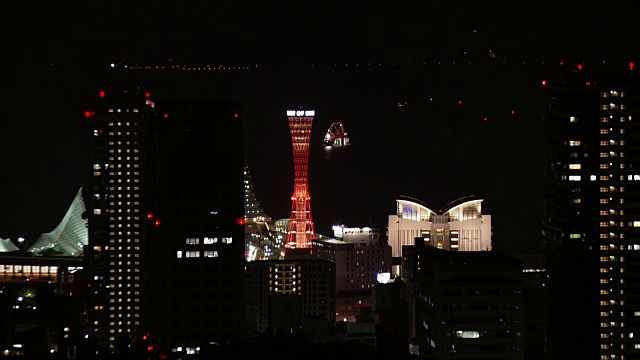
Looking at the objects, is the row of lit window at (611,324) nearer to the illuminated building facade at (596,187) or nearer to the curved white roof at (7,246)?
the illuminated building facade at (596,187)

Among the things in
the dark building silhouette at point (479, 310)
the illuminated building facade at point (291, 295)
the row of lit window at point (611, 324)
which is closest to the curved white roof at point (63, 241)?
the illuminated building facade at point (291, 295)

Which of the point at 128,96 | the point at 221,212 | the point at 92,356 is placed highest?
the point at 128,96

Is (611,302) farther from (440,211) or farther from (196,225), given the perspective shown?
(440,211)

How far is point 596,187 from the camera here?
19500 mm

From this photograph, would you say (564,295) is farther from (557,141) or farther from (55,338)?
(55,338)

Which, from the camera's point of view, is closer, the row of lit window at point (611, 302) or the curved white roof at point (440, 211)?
the row of lit window at point (611, 302)

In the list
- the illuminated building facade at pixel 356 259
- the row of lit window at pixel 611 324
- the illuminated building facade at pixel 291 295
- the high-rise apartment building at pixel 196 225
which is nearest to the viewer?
the high-rise apartment building at pixel 196 225

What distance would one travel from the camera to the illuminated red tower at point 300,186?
2775 cm

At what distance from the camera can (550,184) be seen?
19.8 meters

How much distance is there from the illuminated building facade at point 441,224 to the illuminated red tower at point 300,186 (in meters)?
2.11

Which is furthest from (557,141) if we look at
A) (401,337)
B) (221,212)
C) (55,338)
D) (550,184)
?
(55,338)

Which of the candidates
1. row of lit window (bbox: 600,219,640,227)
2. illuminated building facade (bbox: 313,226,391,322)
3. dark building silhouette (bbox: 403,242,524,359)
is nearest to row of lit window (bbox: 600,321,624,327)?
row of lit window (bbox: 600,219,640,227)

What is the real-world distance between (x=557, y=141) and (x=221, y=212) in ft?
15.9

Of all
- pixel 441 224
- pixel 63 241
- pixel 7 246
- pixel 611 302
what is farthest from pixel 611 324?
pixel 7 246
